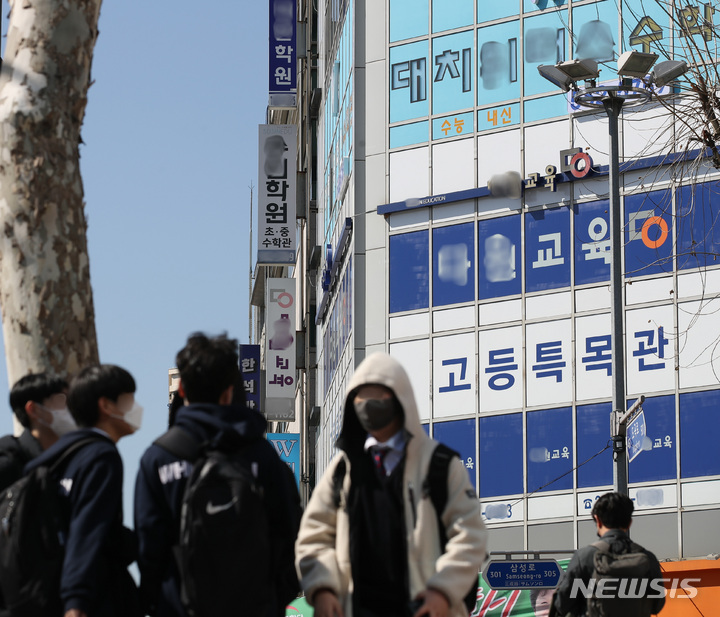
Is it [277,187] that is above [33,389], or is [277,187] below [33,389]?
above

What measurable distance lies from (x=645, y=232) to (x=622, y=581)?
19.1m

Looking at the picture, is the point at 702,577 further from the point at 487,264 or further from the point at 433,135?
the point at 433,135

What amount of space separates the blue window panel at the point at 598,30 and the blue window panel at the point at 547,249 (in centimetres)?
312

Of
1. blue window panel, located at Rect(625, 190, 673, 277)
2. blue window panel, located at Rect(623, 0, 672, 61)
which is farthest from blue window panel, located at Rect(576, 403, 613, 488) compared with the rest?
blue window panel, located at Rect(623, 0, 672, 61)

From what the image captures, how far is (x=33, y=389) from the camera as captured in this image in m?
5.73

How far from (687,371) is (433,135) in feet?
24.4

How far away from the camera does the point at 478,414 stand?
27.3 m

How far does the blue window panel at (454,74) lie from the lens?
2862 centimetres

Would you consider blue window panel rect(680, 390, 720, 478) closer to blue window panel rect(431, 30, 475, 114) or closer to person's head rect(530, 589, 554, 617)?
blue window panel rect(431, 30, 475, 114)

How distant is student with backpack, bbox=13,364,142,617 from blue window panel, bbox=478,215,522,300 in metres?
22.3

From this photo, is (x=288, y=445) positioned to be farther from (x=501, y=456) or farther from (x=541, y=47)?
(x=541, y=47)

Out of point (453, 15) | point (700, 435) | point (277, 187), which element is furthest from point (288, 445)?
point (700, 435)

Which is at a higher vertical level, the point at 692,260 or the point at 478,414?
the point at 692,260

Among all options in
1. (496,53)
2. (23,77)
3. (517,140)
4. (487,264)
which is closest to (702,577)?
(487,264)
